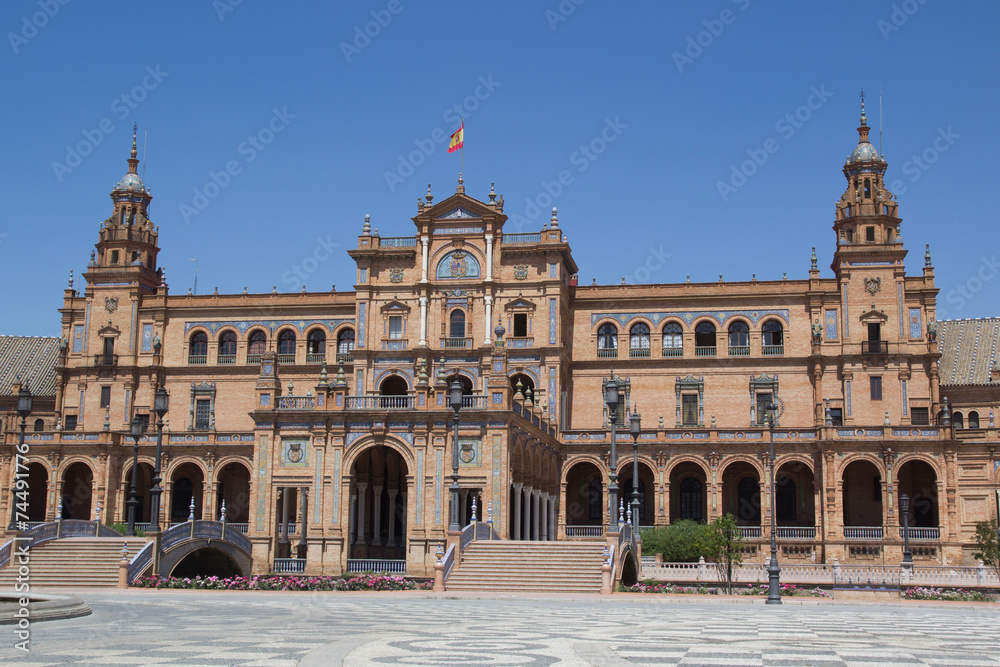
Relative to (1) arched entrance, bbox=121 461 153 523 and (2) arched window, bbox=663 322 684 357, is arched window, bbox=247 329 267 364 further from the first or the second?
(2) arched window, bbox=663 322 684 357

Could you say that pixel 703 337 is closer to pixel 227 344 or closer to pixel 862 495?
pixel 862 495

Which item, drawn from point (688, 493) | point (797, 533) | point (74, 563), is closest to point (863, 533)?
point (797, 533)

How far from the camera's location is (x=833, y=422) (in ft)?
194

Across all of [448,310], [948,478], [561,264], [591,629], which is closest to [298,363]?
[448,310]

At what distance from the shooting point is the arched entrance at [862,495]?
5853cm

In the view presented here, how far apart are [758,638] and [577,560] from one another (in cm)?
1962

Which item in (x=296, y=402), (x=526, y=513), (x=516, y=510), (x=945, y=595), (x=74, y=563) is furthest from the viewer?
(x=526, y=513)

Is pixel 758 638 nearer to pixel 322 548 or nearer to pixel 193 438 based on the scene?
pixel 322 548

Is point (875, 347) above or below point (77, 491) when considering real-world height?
above

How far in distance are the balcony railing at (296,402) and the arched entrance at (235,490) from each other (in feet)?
60.5

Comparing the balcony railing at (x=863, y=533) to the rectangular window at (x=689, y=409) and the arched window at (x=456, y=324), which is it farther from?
the arched window at (x=456, y=324)

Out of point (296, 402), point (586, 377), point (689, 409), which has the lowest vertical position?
point (296, 402)

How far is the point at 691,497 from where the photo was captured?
61594 mm

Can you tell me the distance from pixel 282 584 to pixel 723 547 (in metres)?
15.6
